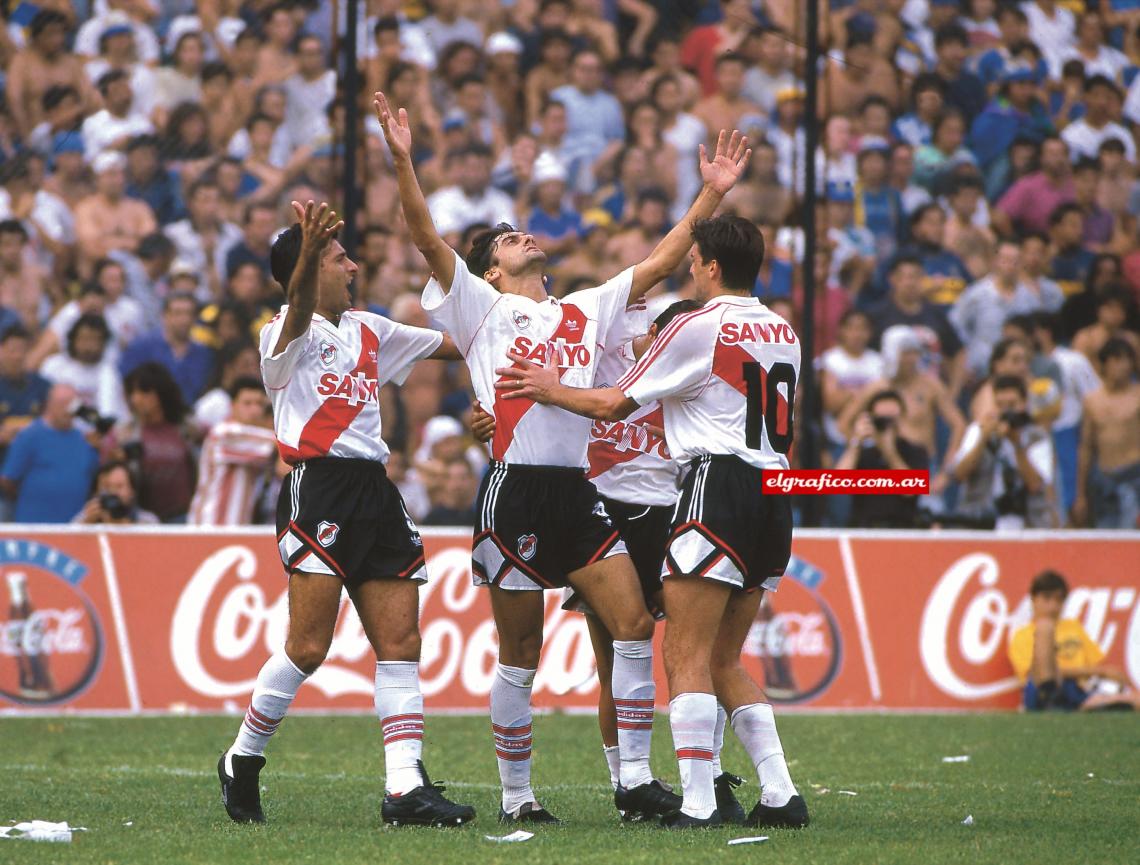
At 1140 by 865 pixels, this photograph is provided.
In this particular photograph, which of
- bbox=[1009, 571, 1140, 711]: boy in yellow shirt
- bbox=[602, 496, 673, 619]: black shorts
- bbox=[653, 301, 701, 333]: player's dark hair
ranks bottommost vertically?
bbox=[1009, 571, 1140, 711]: boy in yellow shirt

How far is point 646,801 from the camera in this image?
685 cm

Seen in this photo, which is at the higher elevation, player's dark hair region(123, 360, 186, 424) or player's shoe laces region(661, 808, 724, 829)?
player's dark hair region(123, 360, 186, 424)

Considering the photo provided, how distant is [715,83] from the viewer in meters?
16.1

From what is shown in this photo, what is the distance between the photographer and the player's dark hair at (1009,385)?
13320mm

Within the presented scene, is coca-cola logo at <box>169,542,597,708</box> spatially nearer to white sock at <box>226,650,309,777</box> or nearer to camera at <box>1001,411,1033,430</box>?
camera at <box>1001,411,1033,430</box>

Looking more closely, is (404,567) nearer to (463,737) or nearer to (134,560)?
(463,737)

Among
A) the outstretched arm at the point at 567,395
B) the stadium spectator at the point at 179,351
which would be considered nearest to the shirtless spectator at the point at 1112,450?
the stadium spectator at the point at 179,351

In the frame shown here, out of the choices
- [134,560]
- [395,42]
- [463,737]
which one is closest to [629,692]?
[463,737]

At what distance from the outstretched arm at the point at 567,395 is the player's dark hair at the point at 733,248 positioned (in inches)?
26.4

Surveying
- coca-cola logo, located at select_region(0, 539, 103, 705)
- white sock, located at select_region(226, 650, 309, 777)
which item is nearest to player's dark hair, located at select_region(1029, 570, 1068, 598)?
coca-cola logo, located at select_region(0, 539, 103, 705)

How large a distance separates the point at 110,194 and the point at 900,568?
701 centimetres

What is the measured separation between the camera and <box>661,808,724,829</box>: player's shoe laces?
6.48 metres

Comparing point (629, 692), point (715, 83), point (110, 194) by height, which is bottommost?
point (629, 692)

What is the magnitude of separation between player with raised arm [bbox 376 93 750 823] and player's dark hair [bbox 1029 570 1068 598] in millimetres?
6173
